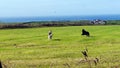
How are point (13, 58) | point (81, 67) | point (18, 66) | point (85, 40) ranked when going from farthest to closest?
point (85, 40), point (13, 58), point (18, 66), point (81, 67)

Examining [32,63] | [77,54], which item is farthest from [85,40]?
[32,63]

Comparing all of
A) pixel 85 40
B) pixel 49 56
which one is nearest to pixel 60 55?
pixel 49 56

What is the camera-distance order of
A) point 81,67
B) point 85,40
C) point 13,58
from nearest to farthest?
point 81,67, point 13,58, point 85,40

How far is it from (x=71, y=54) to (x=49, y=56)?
6.91 ft

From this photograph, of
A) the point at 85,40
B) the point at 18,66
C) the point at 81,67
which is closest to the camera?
the point at 81,67

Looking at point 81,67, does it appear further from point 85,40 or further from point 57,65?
point 85,40

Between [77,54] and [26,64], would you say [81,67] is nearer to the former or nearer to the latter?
[26,64]

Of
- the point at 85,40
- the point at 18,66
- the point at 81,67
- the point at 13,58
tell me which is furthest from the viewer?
the point at 85,40

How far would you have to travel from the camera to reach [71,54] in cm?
3262

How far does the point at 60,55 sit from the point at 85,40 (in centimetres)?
1660

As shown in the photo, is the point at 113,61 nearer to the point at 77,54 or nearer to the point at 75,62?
the point at 75,62

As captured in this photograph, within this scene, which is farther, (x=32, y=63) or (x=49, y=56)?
(x=49, y=56)

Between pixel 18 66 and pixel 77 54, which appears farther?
pixel 77 54

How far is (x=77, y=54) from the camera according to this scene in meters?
32.6
